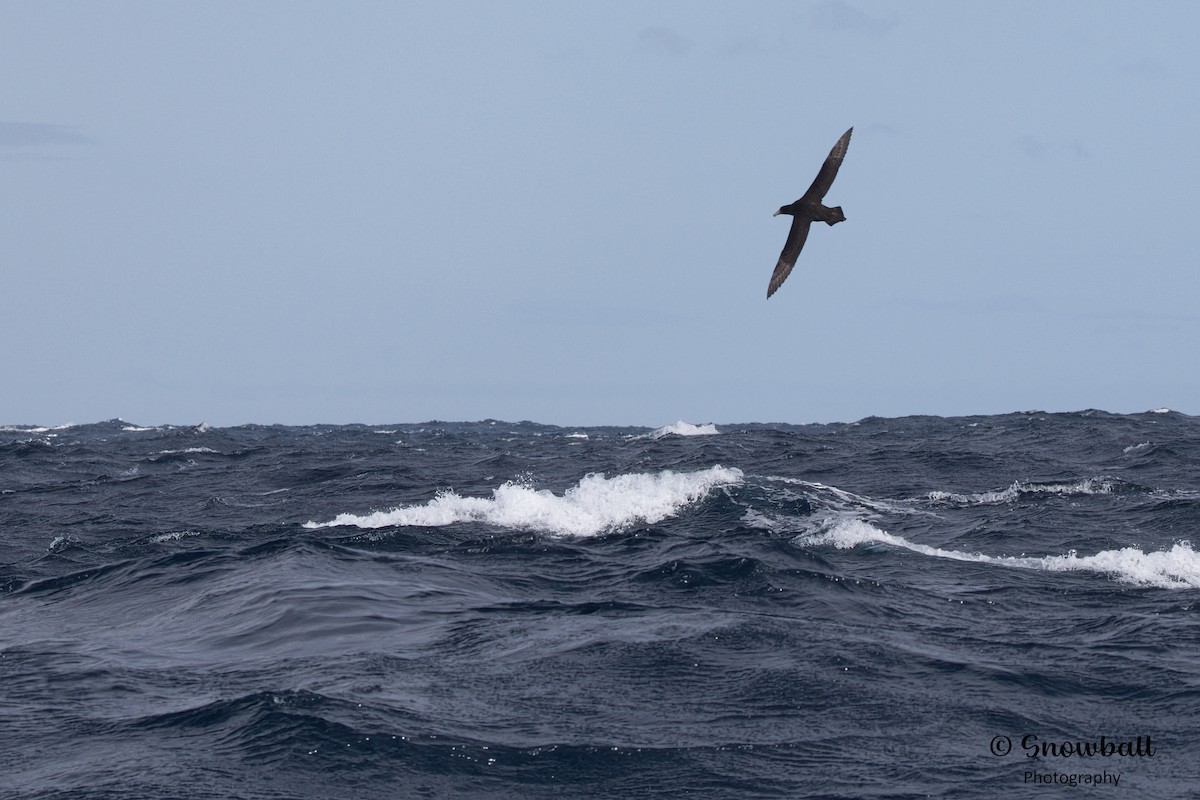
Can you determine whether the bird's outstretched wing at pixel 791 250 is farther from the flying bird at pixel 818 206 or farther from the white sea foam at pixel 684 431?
the white sea foam at pixel 684 431

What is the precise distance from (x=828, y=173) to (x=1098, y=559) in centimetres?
692

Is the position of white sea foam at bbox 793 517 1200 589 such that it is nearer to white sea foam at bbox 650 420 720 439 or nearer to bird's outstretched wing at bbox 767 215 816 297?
bird's outstretched wing at bbox 767 215 816 297

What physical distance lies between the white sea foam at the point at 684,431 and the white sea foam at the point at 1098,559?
93.1 ft

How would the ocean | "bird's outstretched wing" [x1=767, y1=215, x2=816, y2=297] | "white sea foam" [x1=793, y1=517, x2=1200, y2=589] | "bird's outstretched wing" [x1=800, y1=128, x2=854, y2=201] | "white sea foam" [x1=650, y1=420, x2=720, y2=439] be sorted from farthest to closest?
1. "white sea foam" [x1=650, y1=420, x2=720, y2=439]
2. "white sea foam" [x1=793, y1=517, x2=1200, y2=589]
3. "bird's outstretched wing" [x1=767, y1=215, x2=816, y2=297]
4. "bird's outstretched wing" [x1=800, y1=128, x2=854, y2=201]
5. the ocean

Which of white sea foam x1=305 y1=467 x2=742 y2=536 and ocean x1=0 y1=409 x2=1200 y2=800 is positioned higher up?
white sea foam x1=305 y1=467 x2=742 y2=536

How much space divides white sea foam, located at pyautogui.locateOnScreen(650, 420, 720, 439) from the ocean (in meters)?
22.3

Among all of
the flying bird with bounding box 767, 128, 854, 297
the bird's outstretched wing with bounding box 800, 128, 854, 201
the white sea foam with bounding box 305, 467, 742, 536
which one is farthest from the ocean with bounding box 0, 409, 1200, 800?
the bird's outstretched wing with bounding box 800, 128, 854, 201

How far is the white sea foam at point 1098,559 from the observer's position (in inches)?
666

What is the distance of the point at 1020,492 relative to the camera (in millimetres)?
25562

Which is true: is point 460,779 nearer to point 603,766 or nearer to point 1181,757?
point 603,766

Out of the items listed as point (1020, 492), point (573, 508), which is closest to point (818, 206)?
point (573, 508)

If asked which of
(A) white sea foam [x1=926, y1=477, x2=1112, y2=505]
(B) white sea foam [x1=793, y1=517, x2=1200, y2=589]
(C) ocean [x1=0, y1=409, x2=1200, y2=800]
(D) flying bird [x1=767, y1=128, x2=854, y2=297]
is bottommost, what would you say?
(C) ocean [x1=0, y1=409, x2=1200, y2=800]

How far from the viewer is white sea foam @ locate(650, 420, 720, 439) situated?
49494 millimetres

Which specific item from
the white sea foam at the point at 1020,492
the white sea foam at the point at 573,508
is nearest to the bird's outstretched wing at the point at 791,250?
the white sea foam at the point at 573,508
